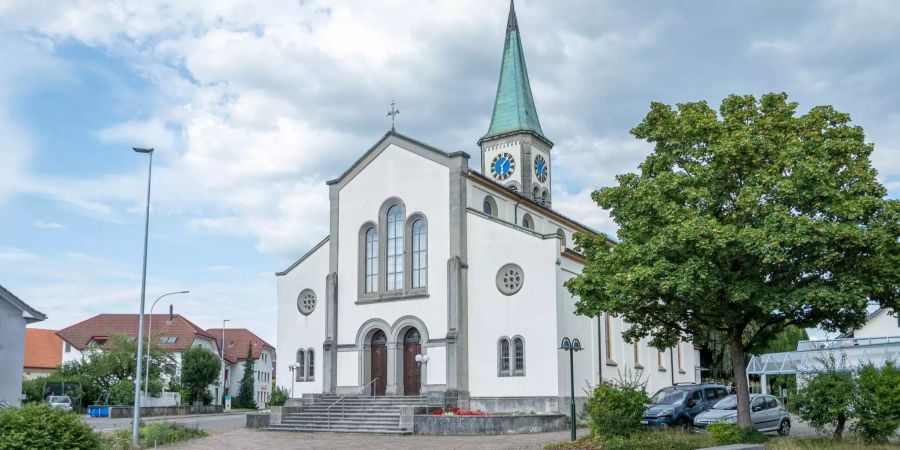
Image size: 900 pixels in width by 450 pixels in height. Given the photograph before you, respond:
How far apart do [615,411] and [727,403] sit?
7.21 metres

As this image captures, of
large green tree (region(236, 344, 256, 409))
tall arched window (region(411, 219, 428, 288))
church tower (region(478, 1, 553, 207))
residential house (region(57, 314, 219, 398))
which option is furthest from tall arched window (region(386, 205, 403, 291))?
large green tree (region(236, 344, 256, 409))

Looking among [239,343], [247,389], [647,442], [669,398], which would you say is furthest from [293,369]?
[239,343]

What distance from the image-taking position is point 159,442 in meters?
24.9

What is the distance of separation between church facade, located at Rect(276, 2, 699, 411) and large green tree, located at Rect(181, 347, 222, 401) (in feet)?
95.6

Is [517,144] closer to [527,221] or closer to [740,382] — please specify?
[527,221]

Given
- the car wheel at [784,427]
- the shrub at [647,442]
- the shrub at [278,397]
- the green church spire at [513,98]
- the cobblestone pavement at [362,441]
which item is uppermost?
the green church spire at [513,98]

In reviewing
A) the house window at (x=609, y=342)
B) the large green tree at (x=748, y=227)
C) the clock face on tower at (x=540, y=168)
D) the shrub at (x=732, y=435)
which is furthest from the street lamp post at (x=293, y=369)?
the shrub at (x=732, y=435)

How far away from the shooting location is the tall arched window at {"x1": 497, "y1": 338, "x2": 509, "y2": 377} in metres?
32.1

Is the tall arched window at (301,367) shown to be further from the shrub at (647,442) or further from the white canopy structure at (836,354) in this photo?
the white canopy structure at (836,354)

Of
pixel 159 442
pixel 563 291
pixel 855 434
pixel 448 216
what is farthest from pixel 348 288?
pixel 855 434

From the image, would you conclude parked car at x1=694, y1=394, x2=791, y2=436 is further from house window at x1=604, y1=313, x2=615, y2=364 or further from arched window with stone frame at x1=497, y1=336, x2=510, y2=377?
house window at x1=604, y1=313, x2=615, y2=364

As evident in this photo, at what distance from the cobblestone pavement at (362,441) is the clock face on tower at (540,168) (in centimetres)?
2137

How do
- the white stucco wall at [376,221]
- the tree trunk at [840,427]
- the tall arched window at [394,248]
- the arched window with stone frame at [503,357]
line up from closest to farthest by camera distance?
the tree trunk at [840,427], the arched window with stone frame at [503,357], the white stucco wall at [376,221], the tall arched window at [394,248]

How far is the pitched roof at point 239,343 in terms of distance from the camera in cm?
8414
